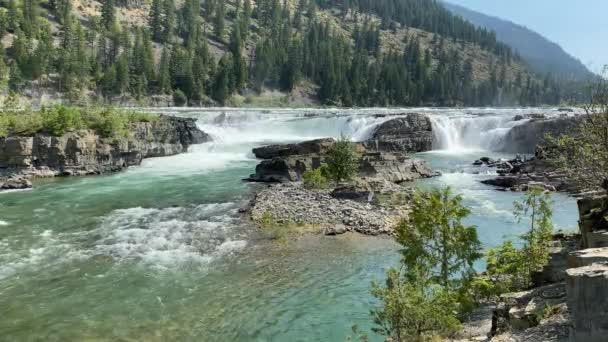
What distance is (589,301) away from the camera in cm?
891

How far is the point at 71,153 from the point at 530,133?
55.0 meters

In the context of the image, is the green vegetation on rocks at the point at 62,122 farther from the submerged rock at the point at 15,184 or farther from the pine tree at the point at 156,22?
the pine tree at the point at 156,22

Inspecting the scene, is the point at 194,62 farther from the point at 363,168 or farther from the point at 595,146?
the point at 595,146

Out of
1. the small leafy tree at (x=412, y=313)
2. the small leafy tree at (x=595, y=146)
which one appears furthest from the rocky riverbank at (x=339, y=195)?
the small leafy tree at (x=412, y=313)

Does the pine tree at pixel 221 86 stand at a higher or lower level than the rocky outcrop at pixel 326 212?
higher

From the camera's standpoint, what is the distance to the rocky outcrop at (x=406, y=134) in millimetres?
70312

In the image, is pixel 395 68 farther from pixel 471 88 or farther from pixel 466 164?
pixel 466 164

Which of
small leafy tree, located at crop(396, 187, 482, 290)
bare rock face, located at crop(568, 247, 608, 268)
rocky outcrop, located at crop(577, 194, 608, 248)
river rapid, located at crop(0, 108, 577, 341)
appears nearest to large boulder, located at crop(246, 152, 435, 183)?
river rapid, located at crop(0, 108, 577, 341)

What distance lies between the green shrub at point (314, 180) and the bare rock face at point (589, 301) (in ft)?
95.9

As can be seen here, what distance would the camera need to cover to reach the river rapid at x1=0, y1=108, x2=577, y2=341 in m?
16.6

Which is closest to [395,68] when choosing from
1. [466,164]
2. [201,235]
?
[466,164]

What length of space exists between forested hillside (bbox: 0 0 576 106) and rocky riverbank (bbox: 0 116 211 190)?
43.5 m

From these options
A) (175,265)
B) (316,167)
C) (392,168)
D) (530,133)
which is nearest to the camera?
(175,265)

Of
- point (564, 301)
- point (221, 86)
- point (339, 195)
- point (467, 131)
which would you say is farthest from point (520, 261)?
point (221, 86)
